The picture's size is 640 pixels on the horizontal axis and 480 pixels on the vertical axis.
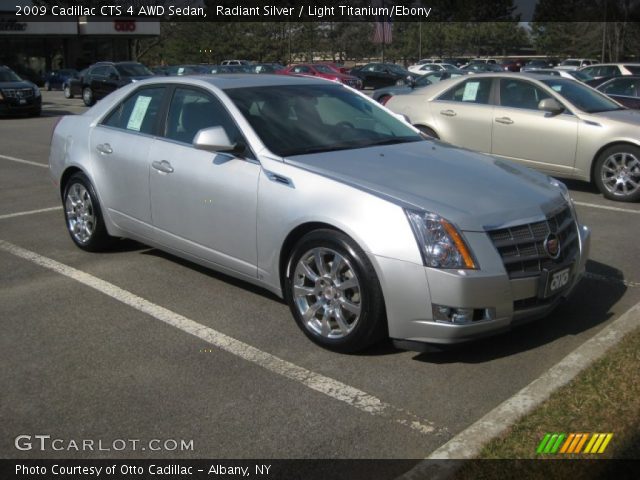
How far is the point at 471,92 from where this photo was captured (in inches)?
415

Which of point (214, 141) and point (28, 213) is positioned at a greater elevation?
point (214, 141)

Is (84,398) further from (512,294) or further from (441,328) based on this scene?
(512,294)

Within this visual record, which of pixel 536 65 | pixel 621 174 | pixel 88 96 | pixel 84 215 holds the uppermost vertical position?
pixel 536 65

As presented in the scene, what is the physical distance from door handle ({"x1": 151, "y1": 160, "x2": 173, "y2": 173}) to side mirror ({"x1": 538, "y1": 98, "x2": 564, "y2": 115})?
18.2 ft

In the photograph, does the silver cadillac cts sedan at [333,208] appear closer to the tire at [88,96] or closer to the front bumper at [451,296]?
the front bumper at [451,296]

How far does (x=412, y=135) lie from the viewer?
5.80 m

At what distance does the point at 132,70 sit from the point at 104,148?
22337mm

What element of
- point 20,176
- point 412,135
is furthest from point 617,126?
point 20,176

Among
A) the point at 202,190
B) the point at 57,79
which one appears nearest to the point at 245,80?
the point at 202,190

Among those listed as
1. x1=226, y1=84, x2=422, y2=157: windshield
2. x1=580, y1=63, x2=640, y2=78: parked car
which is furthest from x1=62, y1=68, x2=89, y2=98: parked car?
x1=226, y1=84, x2=422, y2=157: windshield

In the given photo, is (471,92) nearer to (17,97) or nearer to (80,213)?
(80,213)

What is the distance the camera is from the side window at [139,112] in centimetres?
593

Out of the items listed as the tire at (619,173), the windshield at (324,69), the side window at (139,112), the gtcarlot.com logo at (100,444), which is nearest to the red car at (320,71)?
the windshield at (324,69)

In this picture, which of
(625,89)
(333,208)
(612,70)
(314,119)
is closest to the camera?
(333,208)
